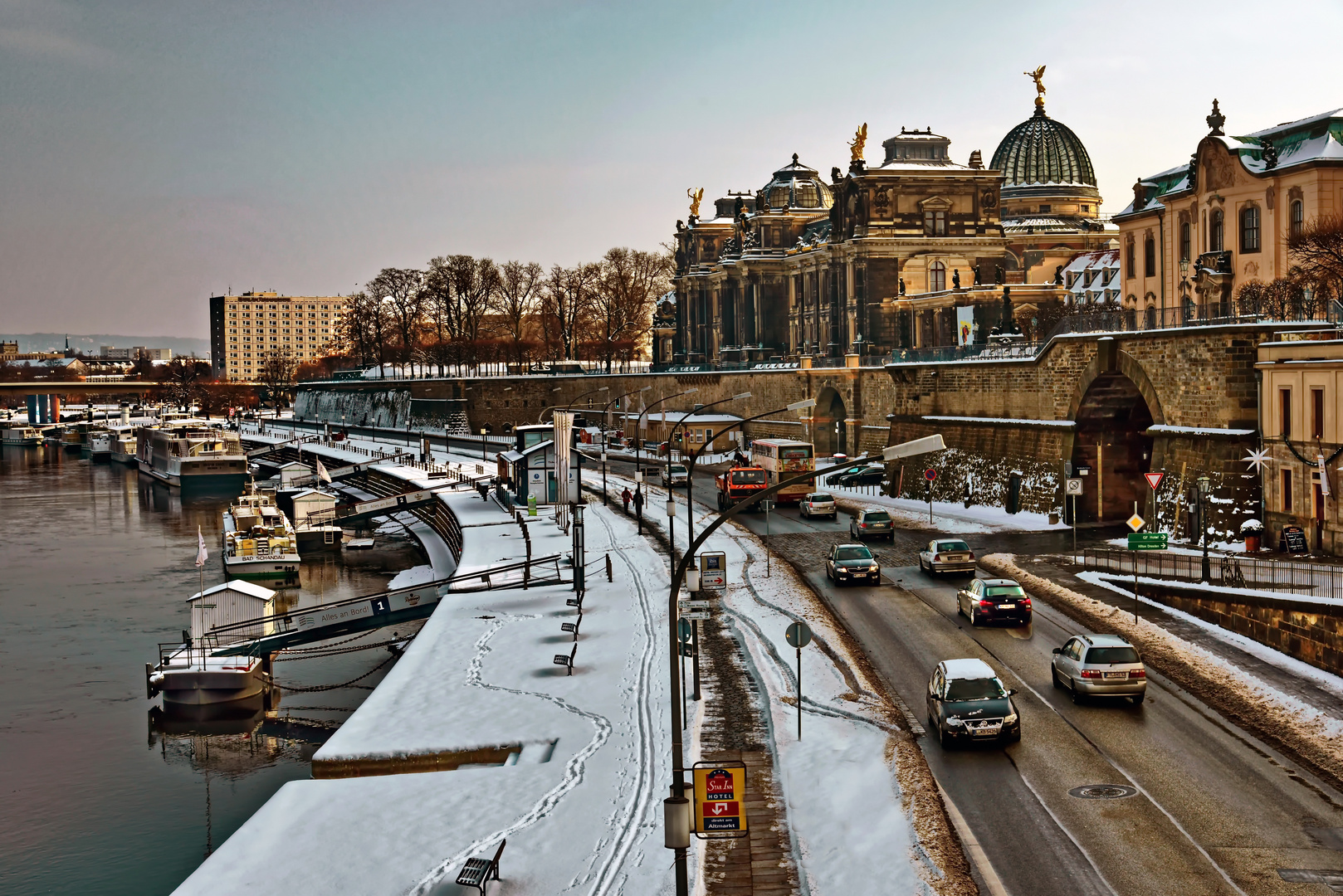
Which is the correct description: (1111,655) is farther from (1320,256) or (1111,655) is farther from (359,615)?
(1320,256)

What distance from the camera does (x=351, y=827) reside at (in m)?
21.5

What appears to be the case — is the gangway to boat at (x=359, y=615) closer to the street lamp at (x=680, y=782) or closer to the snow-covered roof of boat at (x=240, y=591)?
the snow-covered roof of boat at (x=240, y=591)

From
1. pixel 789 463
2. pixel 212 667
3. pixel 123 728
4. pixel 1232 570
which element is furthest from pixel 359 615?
pixel 1232 570

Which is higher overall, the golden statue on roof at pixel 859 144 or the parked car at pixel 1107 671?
the golden statue on roof at pixel 859 144

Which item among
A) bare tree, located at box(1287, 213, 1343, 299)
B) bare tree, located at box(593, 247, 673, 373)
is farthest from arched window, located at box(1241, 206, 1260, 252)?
bare tree, located at box(593, 247, 673, 373)

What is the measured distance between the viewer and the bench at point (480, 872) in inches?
685

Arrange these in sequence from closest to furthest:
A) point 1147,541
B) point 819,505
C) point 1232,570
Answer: point 1232,570
point 1147,541
point 819,505

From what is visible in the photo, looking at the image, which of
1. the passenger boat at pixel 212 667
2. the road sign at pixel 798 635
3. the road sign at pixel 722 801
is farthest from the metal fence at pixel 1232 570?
the passenger boat at pixel 212 667

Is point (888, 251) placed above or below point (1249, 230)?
above

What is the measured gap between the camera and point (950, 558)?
40.0 meters

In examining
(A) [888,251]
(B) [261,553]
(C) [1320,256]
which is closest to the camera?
(C) [1320,256]

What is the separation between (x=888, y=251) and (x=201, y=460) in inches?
2446

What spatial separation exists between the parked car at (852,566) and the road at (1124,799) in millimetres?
8631

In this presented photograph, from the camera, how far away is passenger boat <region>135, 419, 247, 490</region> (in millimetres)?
113375
